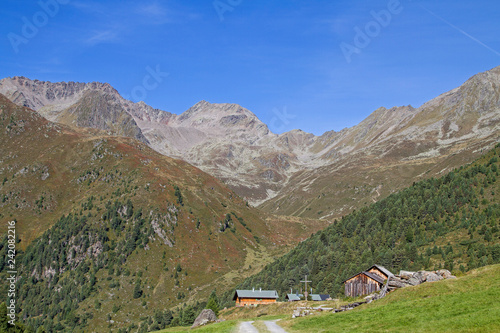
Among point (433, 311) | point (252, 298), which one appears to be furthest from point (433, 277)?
point (252, 298)

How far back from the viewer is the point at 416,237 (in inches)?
4441

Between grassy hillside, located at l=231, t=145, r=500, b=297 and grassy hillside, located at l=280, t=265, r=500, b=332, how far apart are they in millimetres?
53577

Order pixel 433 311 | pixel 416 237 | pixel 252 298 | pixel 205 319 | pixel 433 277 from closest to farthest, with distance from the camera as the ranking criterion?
pixel 433 311 < pixel 433 277 < pixel 205 319 < pixel 252 298 < pixel 416 237

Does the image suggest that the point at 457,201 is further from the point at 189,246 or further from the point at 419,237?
the point at 189,246

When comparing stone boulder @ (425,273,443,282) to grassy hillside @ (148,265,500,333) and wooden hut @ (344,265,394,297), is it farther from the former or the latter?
wooden hut @ (344,265,394,297)

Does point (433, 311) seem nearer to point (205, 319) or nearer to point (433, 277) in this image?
point (433, 277)

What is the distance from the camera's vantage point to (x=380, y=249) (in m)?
116

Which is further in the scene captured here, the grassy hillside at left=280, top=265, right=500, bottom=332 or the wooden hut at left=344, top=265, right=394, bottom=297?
the wooden hut at left=344, top=265, right=394, bottom=297

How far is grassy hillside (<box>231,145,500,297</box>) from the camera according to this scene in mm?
95750

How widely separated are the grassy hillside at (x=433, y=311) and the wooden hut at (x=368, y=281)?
1017 inches

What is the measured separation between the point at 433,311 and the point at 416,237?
297 feet

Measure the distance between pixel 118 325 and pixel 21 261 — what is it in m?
76.7

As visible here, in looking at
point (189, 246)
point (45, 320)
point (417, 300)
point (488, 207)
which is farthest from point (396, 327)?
point (189, 246)

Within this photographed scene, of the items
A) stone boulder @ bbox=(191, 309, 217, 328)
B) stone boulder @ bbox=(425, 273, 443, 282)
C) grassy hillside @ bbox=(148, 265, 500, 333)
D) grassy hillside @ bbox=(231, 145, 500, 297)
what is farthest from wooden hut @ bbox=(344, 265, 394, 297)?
stone boulder @ bbox=(191, 309, 217, 328)
